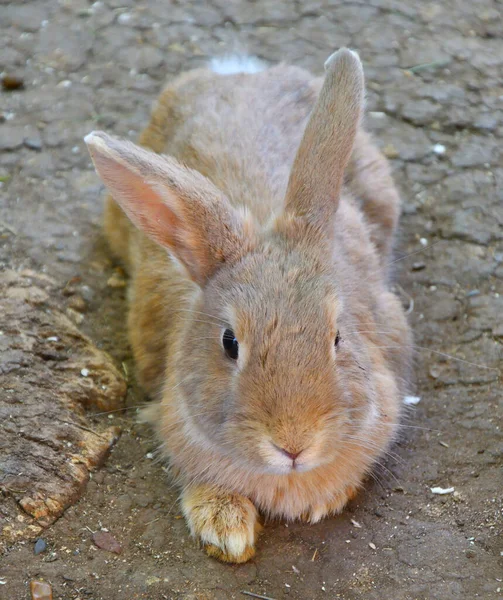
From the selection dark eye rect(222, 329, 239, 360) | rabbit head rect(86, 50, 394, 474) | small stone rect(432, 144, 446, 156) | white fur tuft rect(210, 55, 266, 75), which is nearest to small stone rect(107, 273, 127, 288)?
rabbit head rect(86, 50, 394, 474)

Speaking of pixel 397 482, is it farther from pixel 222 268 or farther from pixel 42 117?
pixel 42 117

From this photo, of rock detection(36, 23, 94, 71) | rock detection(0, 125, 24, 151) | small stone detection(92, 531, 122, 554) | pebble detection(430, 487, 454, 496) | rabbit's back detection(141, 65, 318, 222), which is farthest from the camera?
rock detection(36, 23, 94, 71)

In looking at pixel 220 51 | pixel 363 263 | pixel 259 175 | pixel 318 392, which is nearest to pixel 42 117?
pixel 220 51

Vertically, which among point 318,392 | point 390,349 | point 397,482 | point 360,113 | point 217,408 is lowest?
point 397,482

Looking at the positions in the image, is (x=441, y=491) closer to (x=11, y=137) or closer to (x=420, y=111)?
(x=420, y=111)

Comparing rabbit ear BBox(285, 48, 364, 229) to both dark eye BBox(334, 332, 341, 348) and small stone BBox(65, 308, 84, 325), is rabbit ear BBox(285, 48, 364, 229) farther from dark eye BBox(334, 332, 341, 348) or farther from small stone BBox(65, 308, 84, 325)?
small stone BBox(65, 308, 84, 325)

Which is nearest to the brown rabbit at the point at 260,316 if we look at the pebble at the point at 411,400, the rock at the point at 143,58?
the pebble at the point at 411,400
